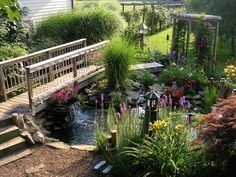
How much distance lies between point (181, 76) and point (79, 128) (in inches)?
121

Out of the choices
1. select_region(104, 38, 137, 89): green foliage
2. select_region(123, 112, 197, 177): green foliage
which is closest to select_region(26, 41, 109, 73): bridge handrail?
select_region(104, 38, 137, 89): green foliage

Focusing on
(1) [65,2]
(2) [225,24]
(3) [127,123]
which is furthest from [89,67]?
(1) [65,2]

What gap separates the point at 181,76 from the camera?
763 cm

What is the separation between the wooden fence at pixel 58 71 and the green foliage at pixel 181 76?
5.92 ft

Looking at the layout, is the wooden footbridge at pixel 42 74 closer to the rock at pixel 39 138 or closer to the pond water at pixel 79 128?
the pond water at pixel 79 128

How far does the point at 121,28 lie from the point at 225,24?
148 inches

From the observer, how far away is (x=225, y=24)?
1070 cm

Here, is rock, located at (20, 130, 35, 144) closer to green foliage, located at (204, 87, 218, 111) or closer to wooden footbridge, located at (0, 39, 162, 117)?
wooden footbridge, located at (0, 39, 162, 117)

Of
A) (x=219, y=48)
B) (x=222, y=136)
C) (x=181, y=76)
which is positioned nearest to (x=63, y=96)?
(x=181, y=76)

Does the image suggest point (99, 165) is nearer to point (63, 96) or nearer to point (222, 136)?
point (222, 136)

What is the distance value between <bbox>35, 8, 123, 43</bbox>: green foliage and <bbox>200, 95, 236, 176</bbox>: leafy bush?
692 cm

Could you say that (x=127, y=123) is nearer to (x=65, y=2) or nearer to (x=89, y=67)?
(x=89, y=67)

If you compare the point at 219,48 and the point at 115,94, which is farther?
the point at 219,48

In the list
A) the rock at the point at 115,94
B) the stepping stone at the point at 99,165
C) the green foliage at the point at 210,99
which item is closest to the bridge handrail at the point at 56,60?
the rock at the point at 115,94
